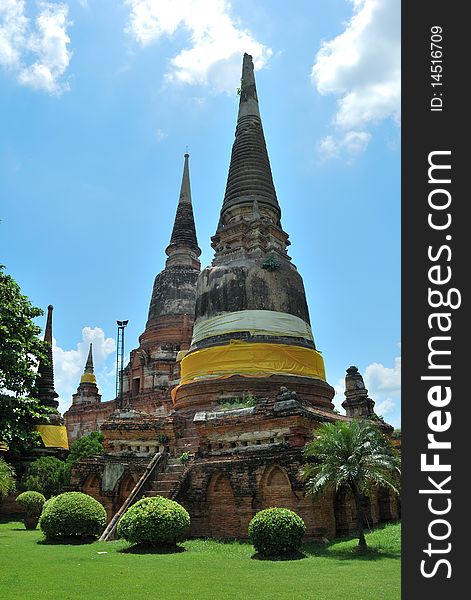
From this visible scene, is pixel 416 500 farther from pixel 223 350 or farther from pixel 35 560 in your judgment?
pixel 223 350

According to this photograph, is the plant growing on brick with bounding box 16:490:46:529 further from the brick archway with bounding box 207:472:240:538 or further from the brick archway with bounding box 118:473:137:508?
the brick archway with bounding box 207:472:240:538

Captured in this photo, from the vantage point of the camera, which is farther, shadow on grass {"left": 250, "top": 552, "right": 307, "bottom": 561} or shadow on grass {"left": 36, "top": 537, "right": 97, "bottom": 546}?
shadow on grass {"left": 36, "top": 537, "right": 97, "bottom": 546}

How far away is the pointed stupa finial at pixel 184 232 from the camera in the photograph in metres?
49.9

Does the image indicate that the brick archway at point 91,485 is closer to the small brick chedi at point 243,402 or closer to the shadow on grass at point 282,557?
the small brick chedi at point 243,402

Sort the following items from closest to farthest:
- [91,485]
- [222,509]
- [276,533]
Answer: [276,533] → [222,509] → [91,485]

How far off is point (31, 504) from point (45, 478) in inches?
263

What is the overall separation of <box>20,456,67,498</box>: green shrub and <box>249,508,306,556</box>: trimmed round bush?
17.1 metres

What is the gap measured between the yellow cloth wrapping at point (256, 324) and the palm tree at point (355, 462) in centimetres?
1003

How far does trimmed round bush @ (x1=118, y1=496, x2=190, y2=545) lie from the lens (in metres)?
16.0

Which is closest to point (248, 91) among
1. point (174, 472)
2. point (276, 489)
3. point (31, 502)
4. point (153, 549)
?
point (174, 472)

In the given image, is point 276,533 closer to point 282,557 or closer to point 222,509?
point 282,557

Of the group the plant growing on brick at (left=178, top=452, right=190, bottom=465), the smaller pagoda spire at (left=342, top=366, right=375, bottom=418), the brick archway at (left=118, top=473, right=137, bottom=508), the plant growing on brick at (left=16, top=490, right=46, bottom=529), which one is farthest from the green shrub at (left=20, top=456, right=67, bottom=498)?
the smaller pagoda spire at (left=342, top=366, right=375, bottom=418)

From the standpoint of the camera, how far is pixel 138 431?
22.5 metres

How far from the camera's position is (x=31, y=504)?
2345cm
